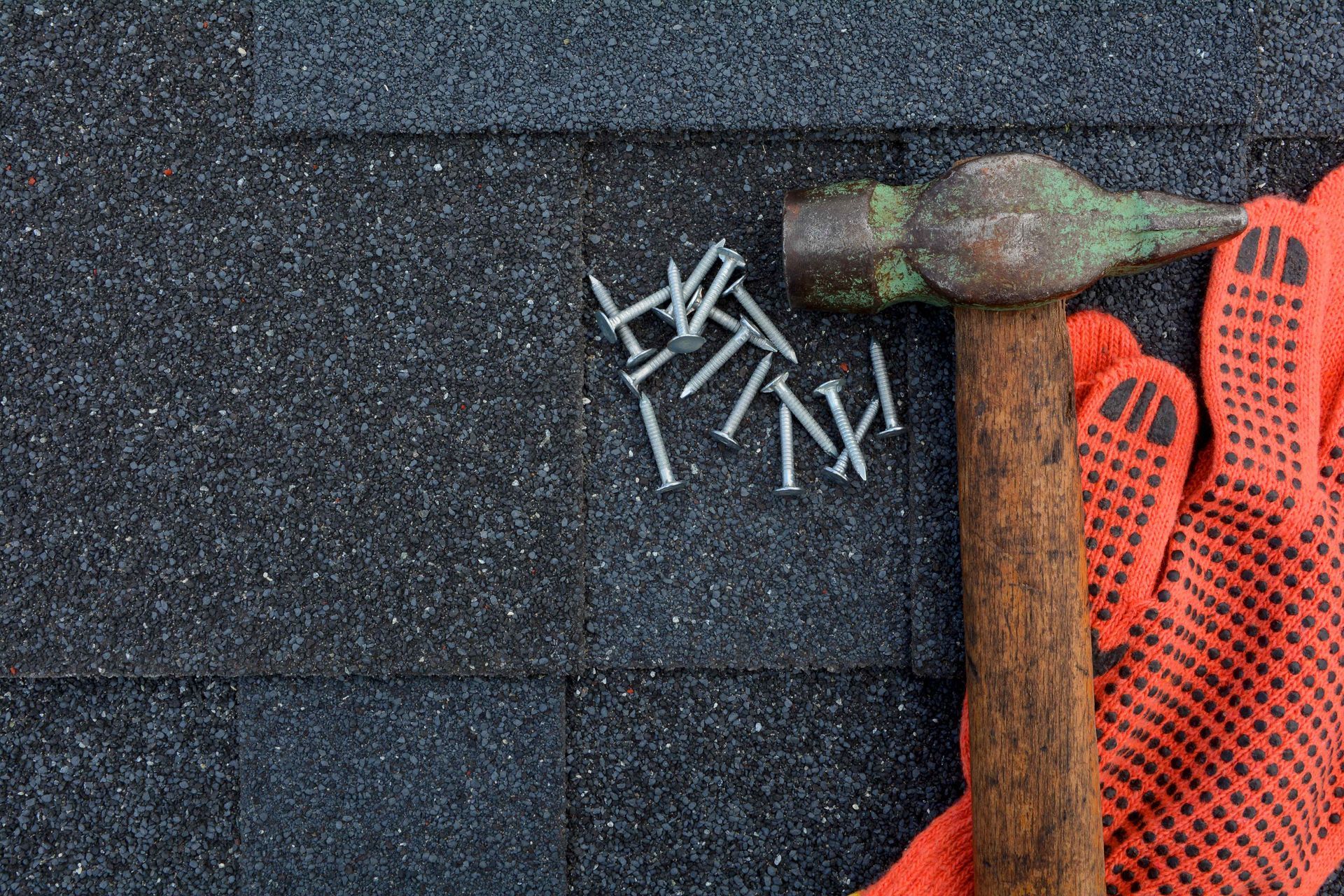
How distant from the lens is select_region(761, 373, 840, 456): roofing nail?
6.66 ft

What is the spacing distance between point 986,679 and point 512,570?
3.37ft

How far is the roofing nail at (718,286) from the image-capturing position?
2.01m

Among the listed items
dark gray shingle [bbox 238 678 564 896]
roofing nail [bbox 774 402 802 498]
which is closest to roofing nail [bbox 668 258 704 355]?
roofing nail [bbox 774 402 802 498]

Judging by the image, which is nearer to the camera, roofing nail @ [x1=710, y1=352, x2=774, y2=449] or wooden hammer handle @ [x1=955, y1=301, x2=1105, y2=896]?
wooden hammer handle @ [x1=955, y1=301, x2=1105, y2=896]

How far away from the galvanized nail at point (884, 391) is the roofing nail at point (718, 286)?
14.0 inches

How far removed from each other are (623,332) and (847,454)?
569 millimetres

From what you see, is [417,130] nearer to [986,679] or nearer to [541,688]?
[541,688]

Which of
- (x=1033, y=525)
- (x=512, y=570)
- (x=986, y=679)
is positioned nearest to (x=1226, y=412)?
(x=1033, y=525)

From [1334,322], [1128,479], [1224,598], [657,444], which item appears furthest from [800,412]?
[1334,322]

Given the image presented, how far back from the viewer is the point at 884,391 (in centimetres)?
204

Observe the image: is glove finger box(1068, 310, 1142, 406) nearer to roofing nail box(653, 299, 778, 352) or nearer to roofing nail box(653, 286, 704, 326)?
roofing nail box(653, 299, 778, 352)

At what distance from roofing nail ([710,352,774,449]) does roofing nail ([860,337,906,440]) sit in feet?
0.75

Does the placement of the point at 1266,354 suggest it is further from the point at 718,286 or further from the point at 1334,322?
the point at 718,286

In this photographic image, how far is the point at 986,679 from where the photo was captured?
1777mm
